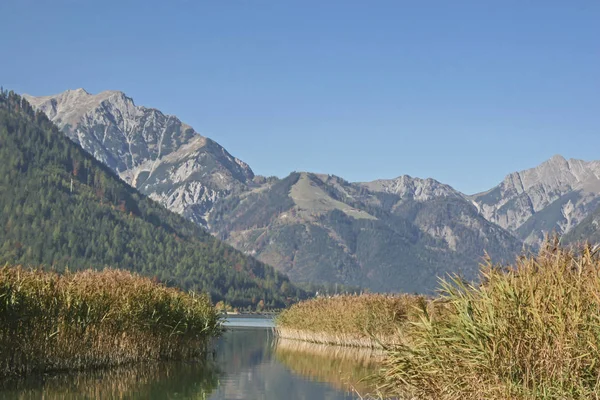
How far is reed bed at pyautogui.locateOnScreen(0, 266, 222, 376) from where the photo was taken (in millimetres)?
35062

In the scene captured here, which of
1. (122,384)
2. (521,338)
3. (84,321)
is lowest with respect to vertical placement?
(122,384)

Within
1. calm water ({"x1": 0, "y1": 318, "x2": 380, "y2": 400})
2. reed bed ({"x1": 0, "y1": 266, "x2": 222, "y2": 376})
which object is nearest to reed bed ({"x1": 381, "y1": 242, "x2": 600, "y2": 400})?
calm water ({"x1": 0, "y1": 318, "x2": 380, "y2": 400})

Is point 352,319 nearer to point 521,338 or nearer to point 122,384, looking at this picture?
point 122,384

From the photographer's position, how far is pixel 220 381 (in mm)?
44656

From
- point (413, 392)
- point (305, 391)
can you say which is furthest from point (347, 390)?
point (413, 392)

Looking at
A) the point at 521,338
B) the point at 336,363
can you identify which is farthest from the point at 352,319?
the point at 521,338

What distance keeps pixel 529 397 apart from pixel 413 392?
4178mm

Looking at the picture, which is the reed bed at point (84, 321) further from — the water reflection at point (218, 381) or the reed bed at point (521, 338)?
the reed bed at point (521, 338)

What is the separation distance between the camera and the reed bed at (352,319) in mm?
61031

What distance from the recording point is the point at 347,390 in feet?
134

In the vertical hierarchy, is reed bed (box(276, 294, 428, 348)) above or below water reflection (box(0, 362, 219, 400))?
above

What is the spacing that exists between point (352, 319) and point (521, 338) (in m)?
47.8

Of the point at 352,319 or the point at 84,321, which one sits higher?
the point at 352,319

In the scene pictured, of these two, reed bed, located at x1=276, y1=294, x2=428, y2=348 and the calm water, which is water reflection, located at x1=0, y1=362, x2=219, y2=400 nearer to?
the calm water
